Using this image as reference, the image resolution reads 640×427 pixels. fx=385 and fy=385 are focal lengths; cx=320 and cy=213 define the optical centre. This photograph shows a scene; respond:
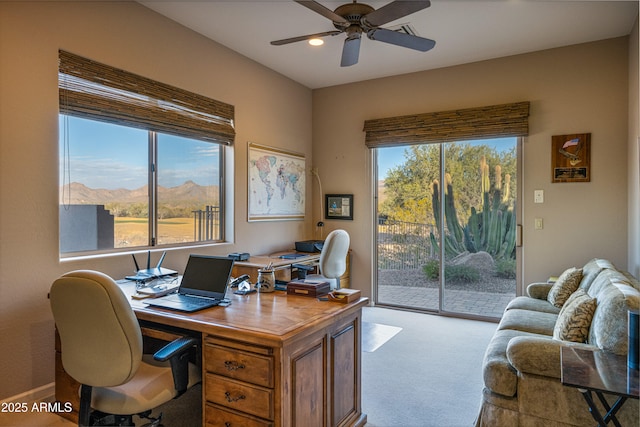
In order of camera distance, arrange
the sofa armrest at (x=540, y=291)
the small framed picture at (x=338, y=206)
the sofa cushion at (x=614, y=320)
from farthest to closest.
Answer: the small framed picture at (x=338, y=206), the sofa armrest at (x=540, y=291), the sofa cushion at (x=614, y=320)

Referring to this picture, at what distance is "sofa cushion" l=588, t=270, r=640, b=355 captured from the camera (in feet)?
6.10

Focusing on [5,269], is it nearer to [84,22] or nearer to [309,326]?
[84,22]

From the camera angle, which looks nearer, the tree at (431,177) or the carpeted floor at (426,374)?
the carpeted floor at (426,374)

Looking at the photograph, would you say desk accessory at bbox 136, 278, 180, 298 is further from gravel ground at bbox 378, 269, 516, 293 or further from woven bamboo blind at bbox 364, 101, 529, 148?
woven bamboo blind at bbox 364, 101, 529, 148

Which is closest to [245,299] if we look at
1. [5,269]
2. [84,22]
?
[5,269]

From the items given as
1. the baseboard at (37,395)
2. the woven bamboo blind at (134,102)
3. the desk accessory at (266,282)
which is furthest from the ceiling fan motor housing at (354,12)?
the baseboard at (37,395)

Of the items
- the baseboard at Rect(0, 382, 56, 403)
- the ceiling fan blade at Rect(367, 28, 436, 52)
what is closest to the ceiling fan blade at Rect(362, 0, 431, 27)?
the ceiling fan blade at Rect(367, 28, 436, 52)

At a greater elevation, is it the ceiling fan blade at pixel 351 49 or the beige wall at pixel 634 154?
the ceiling fan blade at pixel 351 49

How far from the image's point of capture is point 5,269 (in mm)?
2465

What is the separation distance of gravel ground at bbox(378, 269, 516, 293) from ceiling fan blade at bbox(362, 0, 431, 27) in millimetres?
3192

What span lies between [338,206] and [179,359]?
152 inches

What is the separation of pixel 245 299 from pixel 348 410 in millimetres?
883

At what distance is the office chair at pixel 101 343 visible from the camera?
5.30ft

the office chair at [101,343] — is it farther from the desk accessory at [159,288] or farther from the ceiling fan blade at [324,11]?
the ceiling fan blade at [324,11]
